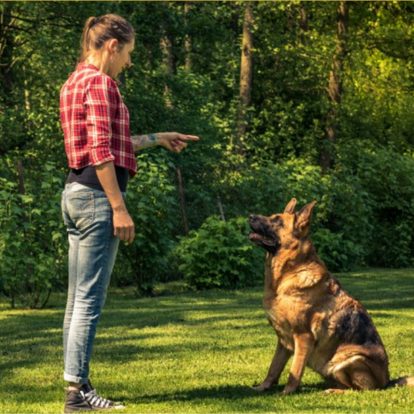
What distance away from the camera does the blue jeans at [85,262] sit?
5.89m

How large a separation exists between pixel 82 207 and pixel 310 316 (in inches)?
75.9

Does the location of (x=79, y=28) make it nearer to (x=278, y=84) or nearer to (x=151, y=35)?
(x=151, y=35)

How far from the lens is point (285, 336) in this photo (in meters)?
6.95

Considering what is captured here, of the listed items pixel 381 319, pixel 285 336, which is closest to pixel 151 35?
pixel 381 319

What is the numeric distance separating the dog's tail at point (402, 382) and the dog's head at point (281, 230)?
4.06ft

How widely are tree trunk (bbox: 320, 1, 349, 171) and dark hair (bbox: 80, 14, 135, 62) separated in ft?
85.8

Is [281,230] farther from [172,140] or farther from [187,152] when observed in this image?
[187,152]

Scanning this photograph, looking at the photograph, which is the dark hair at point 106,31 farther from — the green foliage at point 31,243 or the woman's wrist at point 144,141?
the green foliage at point 31,243

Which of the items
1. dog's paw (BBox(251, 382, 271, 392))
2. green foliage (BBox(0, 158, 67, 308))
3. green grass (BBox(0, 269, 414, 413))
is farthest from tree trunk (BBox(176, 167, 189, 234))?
dog's paw (BBox(251, 382, 271, 392))

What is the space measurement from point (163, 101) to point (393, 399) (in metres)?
15.9

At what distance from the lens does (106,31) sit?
5.94m

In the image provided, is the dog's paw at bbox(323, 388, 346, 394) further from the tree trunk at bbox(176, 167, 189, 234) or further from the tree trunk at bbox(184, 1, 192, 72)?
the tree trunk at bbox(184, 1, 192, 72)

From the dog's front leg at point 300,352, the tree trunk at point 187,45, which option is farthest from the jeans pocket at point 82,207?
the tree trunk at point 187,45

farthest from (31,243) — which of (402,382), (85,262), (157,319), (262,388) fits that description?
(85,262)
